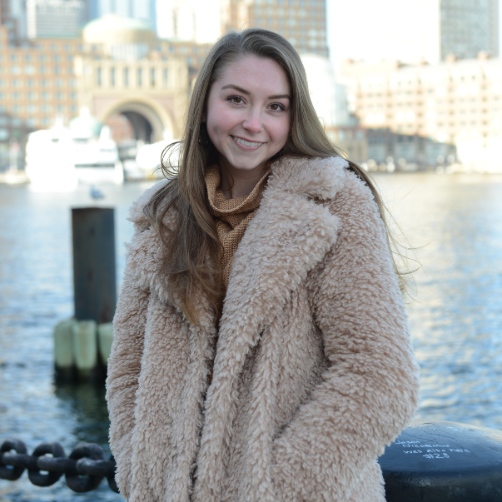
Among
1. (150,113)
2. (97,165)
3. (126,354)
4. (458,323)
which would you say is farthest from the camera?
(150,113)

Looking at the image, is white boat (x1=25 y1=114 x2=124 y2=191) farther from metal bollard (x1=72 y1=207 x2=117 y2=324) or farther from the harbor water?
metal bollard (x1=72 y1=207 x2=117 y2=324)

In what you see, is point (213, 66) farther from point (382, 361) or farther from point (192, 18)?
point (192, 18)

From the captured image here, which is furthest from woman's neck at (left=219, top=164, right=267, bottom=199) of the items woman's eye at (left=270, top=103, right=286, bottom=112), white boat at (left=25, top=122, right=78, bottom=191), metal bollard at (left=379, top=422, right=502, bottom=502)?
white boat at (left=25, top=122, right=78, bottom=191)

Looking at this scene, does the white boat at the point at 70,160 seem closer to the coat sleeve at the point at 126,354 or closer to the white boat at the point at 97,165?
the white boat at the point at 97,165

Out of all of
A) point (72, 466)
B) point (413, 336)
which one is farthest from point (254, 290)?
point (413, 336)

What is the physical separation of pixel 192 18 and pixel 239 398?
157784mm

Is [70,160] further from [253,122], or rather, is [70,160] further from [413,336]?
[253,122]

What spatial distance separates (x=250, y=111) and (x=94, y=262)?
622cm

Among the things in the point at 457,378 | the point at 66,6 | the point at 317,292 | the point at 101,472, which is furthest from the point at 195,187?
the point at 66,6

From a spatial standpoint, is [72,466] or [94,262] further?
[94,262]

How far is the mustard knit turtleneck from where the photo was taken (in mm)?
1757

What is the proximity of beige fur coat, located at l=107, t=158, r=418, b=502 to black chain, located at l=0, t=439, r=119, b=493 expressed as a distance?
1192mm

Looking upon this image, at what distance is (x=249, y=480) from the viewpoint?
5.01 ft

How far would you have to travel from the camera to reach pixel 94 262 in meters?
7.88
